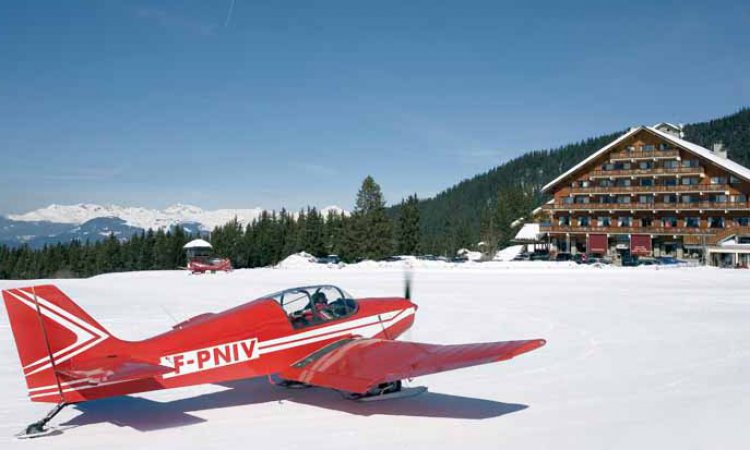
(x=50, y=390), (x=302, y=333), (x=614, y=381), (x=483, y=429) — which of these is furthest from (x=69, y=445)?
(x=614, y=381)

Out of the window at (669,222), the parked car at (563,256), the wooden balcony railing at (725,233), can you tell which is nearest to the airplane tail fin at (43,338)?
the parked car at (563,256)

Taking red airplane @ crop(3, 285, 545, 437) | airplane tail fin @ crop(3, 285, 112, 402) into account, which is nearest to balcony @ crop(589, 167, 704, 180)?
red airplane @ crop(3, 285, 545, 437)

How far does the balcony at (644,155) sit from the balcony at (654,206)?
4.20m

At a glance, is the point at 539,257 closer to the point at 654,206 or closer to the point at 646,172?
the point at 654,206

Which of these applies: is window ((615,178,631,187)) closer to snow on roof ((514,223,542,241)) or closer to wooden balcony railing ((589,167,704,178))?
wooden balcony railing ((589,167,704,178))

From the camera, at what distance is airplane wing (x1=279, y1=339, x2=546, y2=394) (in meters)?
6.92

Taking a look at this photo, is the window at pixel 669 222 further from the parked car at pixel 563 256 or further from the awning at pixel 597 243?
the parked car at pixel 563 256

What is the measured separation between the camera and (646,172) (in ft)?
176

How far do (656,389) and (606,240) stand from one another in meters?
49.6

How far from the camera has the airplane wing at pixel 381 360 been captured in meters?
6.92

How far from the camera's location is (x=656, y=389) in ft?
28.8

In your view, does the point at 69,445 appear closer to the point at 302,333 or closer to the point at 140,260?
the point at 302,333

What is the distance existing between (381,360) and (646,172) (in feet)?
173

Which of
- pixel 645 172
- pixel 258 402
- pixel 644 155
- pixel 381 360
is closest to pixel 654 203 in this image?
pixel 645 172
